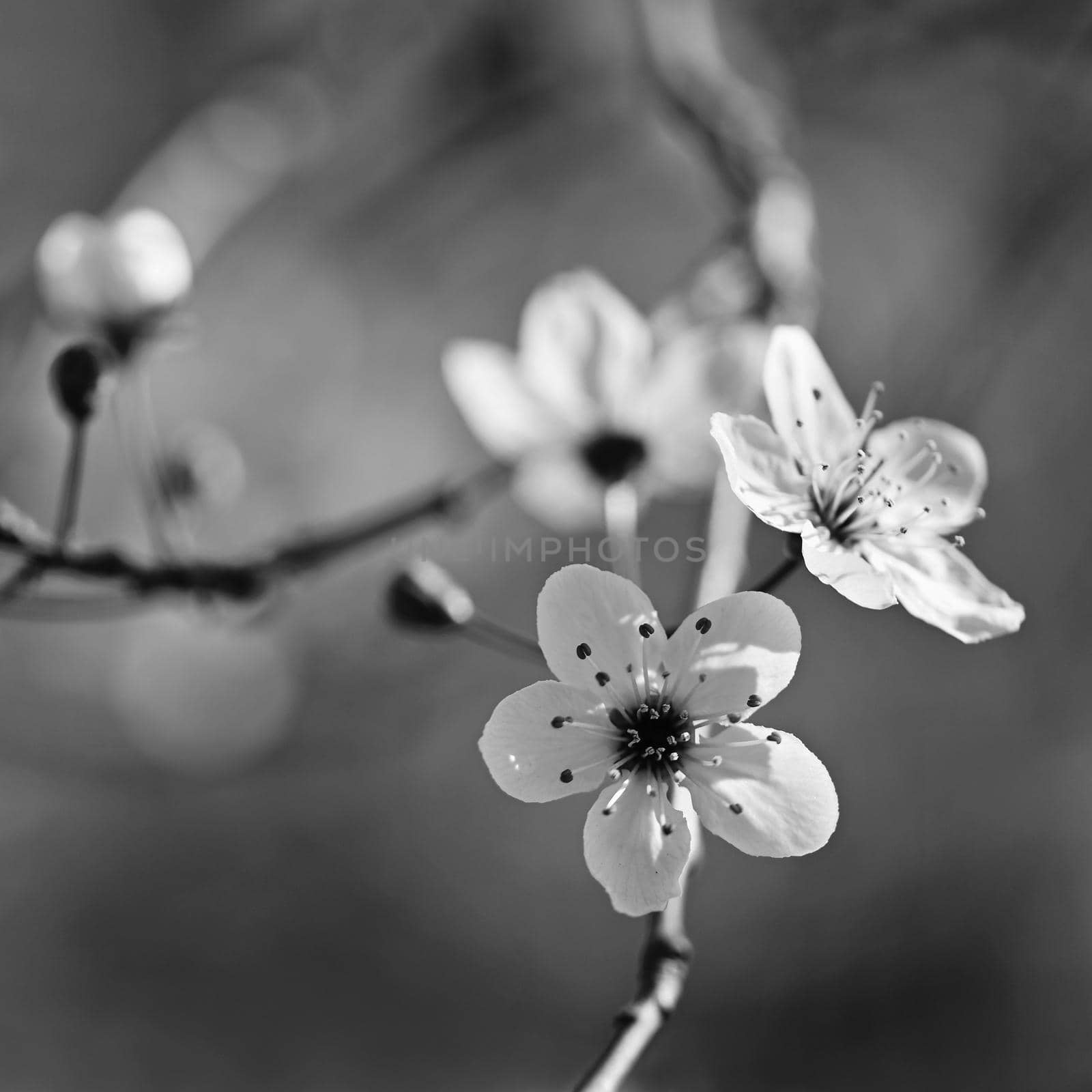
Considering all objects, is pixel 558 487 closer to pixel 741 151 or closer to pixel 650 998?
pixel 741 151

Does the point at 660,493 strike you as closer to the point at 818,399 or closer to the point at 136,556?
the point at 818,399

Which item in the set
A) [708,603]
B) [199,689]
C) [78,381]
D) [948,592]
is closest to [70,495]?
[78,381]

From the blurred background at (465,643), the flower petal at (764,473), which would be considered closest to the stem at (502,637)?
the flower petal at (764,473)

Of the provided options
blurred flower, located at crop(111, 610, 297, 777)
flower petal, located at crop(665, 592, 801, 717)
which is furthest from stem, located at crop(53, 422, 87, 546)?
blurred flower, located at crop(111, 610, 297, 777)

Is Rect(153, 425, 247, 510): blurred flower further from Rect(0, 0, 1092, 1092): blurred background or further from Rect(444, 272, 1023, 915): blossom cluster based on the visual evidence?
Rect(444, 272, 1023, 915): blossom cluster

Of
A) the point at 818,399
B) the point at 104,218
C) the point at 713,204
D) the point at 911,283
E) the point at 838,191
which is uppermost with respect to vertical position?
the point at 838,191

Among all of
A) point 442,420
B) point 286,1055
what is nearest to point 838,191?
point 442,420
